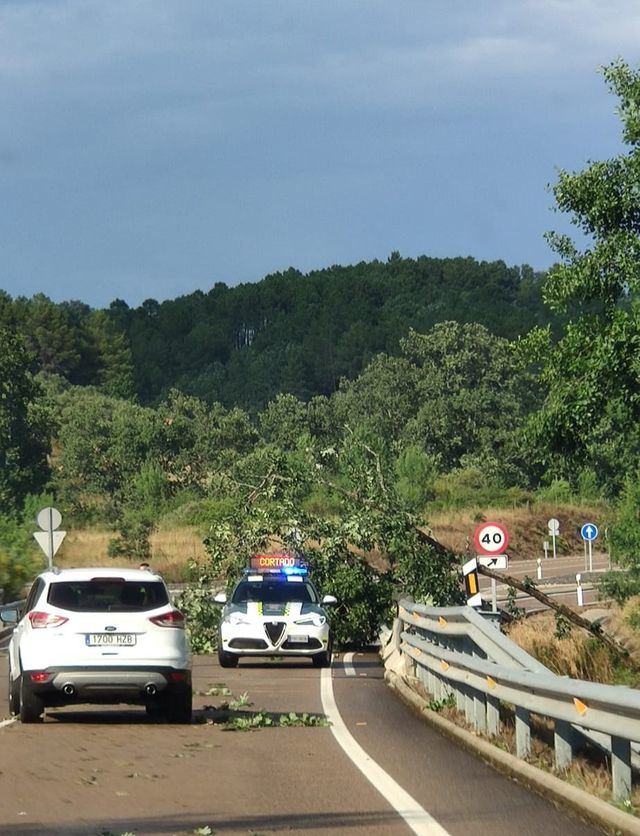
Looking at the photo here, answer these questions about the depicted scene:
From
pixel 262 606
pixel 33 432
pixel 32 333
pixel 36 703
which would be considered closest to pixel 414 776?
pixel 36 703

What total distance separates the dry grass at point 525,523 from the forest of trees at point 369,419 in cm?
239

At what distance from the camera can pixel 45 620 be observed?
15.7 meters

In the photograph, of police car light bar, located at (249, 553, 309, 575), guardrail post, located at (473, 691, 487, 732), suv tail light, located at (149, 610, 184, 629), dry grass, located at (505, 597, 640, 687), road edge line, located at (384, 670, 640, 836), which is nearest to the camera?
road edge line, located at (384, 670, 640, 836)

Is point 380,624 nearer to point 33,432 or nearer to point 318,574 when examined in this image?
point 318,574

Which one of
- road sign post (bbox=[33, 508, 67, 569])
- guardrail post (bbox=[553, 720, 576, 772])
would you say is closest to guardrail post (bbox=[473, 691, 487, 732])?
guardrail post (bbox=[553, 720, 576, 772])

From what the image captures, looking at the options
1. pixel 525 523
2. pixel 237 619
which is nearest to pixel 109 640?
pixel 237 619

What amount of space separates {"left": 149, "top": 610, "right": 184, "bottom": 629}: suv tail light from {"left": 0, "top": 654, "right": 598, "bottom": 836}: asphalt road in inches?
38.1

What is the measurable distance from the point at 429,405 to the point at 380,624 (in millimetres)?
85383

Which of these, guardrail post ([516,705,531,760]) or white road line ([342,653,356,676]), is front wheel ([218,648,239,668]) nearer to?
white road line ([342,653,356,676])

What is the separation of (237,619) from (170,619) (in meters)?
10.5

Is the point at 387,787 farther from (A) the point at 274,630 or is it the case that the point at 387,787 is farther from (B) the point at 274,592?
(B) the point at 274,592

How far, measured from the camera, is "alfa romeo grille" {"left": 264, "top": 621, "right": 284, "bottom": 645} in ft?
86.3

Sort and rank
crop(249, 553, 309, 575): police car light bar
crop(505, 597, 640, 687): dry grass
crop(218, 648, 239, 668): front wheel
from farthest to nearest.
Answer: crop(249, 553, 309, 575): police car light bar < crop(218, 648, 239, 668): front wheel < crop(505, 597, 640, 687): dry grass

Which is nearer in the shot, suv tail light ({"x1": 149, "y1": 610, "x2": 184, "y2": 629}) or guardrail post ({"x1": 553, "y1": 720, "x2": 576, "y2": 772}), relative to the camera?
guardrail post ({"x1": 553, "y1": 720, "x2": 576, "y2": 772})
